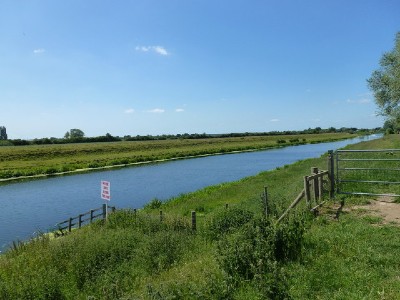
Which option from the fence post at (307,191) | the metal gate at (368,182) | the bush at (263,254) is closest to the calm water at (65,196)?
the bush at (263,254)

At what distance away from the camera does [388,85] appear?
3734cm

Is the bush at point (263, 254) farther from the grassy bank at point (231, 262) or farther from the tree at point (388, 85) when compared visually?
the tree at point (388, 85)

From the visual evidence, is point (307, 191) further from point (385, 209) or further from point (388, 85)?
point (388, 85)

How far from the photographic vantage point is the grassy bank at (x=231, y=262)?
6.57 meters

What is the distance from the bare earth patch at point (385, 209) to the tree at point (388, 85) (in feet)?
77.9

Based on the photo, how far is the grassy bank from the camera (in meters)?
6.57

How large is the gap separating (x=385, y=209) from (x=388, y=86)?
31.3m

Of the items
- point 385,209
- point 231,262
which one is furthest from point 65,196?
point 231,262

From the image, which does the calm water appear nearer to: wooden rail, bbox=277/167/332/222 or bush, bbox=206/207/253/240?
bush, bbox=206/207/253/240

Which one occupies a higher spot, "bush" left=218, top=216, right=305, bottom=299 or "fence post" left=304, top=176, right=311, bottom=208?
"fence post" left=304, top=176, right=311, bottom=208

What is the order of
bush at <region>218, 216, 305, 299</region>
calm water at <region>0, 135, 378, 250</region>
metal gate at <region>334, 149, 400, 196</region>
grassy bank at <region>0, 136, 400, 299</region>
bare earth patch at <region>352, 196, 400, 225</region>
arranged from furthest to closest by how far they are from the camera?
calm water at <region>0, 135, 378, 250</region> → metal gate at <region>334, 149, 400, 196</region> → bare earth patch at <region>352, 196, 400, 225</region> → grassy bank at <region>0, 136, 400, 299</region> → bush at <region>218, 216, 305, 299</region>

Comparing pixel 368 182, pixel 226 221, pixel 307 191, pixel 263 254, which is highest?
pixel 307 191

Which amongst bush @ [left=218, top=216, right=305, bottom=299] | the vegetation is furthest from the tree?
bush @ [left=218, top=216, right=305, bottom=299]

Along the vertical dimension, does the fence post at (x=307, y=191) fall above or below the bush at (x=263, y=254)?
Answer: above
